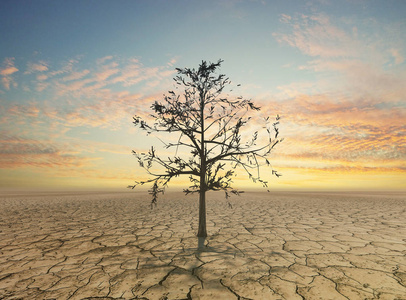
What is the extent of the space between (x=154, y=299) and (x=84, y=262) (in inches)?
69.6

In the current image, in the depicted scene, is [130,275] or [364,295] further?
[130,275]

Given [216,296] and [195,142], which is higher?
[195,142]

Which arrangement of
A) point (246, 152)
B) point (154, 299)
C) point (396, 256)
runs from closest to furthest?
point (154, 299) < point (396, 256) < point (246, 152)

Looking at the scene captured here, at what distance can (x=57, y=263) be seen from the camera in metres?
3.54

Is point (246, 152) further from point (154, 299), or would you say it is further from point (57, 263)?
point (57, 263)

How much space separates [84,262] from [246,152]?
11.2 ft

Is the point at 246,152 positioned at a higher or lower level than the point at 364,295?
higher

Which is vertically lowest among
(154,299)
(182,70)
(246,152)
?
(154,299)

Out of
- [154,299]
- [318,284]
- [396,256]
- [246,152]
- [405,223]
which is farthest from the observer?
[405,223]

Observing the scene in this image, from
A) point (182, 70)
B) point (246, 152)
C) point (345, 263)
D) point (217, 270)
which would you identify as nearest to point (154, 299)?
point (217, 270)

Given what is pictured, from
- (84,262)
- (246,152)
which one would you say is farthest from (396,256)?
(84,262)

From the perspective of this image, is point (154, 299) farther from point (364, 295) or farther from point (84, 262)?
point (364, 295)

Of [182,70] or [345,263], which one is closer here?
[345,263]

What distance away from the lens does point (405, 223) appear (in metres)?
6.37
